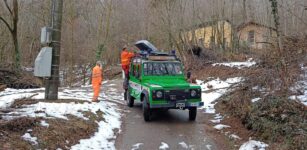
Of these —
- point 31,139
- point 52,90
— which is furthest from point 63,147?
point 52,90

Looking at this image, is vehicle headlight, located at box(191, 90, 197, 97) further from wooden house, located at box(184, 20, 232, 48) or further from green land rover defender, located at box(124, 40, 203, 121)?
wooden house, located at box(184, 20, 232, 48)

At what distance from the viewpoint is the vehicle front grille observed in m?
11.7

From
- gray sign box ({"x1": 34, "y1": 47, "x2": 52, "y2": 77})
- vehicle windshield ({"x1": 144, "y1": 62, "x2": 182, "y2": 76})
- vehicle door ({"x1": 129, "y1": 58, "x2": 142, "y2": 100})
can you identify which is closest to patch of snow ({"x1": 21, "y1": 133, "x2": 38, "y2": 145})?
gray sign box ({"x1": 34, "y1": 47, "x2": 52, "y2": 77})

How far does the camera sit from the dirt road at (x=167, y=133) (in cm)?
931

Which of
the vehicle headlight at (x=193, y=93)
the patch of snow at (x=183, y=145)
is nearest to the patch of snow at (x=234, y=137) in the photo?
the patch of snow at (x=183, y=145)

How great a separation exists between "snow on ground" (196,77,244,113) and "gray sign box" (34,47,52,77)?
615 cm

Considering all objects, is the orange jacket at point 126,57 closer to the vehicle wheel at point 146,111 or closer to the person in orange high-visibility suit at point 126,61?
the person in orange high-visibility suit at point 126,61

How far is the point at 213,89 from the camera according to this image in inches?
760

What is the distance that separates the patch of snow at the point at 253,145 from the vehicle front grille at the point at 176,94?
321cm

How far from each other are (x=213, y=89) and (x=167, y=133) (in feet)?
30.3

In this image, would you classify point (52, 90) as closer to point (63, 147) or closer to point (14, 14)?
point (63, 147)

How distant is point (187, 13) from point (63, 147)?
81.5 ft

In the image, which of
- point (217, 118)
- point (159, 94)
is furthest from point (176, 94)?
point (217, 118)

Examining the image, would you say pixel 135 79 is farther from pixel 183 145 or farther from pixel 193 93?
pixel 183 145
